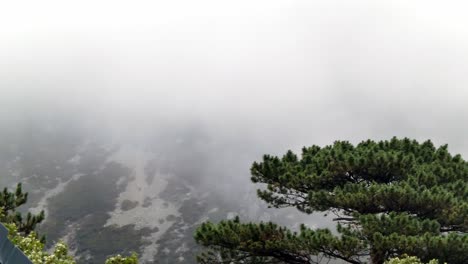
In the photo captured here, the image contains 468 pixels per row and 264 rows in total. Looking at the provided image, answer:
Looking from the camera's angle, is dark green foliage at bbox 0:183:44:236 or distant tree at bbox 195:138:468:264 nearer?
distant tree at bbox 195:138:468:264

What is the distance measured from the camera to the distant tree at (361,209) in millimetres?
22938

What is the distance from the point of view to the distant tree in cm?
2294

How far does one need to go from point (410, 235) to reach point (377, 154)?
5.38 meters

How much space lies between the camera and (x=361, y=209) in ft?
85.9

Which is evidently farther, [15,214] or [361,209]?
[15,214]

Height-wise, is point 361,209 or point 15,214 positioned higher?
point 15,214

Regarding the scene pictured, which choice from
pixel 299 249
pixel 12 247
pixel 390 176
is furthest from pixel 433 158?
pixel 12 247

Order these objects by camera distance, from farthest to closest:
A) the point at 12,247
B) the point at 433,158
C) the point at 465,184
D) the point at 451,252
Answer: the point at 433,158, the point at 465,184, the point at 451,252, the point at 12,247

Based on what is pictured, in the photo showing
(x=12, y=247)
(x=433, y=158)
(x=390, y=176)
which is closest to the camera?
(x=12, y=247)

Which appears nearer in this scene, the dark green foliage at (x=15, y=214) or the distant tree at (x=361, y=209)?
the distant tree at (x=361, y=209)

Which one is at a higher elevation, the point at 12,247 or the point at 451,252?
the point at 451,252

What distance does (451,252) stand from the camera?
2245cm

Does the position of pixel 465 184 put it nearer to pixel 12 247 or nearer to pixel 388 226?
pixel 388 226

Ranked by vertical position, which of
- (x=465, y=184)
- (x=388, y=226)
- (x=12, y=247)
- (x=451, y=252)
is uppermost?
(x=465, y=184)
